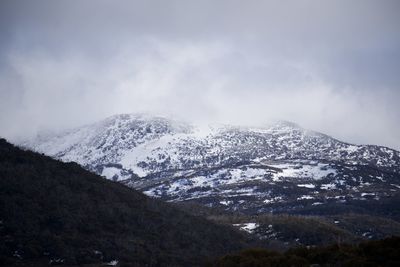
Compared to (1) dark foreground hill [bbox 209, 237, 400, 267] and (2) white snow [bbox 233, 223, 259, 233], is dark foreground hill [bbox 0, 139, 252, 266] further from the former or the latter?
(2) white snow [bbox 233, 223, 259, 233]

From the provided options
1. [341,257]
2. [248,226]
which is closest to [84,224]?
[341,257]

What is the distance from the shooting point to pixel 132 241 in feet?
334

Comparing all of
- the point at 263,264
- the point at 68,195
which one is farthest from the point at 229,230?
the point at 263,264

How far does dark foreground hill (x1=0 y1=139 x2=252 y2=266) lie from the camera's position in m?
86.8

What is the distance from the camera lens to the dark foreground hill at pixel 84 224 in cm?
8681

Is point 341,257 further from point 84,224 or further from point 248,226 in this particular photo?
point 248,226

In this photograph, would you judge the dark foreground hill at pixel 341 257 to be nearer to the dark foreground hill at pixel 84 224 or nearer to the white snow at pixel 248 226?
the dark foreground hill at pixel 84 224

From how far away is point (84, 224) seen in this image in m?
103

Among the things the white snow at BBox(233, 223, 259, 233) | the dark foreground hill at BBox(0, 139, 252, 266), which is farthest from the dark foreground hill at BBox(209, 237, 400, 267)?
the white snow at BBox(233, 223, 259, 233)

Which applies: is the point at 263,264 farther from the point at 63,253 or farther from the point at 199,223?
the point at 199,223

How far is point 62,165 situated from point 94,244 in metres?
43.1

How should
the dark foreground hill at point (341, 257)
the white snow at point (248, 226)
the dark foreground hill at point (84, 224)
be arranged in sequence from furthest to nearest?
the white snow at point (248, 226), the dark foreground hill at point (84, 224), the dark foreground hill at point (341, 257)

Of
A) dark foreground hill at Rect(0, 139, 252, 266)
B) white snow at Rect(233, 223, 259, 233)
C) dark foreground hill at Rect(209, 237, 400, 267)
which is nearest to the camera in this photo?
dark foreground hill at Rect(209, 237, 400, 267)

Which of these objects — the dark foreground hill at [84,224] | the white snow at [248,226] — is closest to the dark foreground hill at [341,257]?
the dark foreground hill at [84,224]
